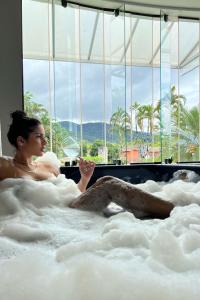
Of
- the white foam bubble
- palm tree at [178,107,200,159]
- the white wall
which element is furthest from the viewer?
palm tree at [178,107,200,159]

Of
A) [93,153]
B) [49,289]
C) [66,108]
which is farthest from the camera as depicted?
[93,153]

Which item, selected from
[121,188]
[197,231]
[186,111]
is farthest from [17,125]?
[186,111]

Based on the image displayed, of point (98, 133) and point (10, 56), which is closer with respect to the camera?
point (10, 56)

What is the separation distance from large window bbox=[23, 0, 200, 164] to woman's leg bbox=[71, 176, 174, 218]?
2.35 m

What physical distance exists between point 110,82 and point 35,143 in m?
3.93

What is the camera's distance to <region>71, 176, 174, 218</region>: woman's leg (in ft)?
5.79

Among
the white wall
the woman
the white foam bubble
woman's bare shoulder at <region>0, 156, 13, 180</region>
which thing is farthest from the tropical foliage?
the white foam bubble

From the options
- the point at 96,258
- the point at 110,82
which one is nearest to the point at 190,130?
the point at 110,82

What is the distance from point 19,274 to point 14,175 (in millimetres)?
1287

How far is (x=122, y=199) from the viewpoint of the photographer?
1.84 meters

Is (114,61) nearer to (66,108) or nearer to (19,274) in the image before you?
(66,108)

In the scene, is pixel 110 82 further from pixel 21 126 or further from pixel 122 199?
pixel 122 199

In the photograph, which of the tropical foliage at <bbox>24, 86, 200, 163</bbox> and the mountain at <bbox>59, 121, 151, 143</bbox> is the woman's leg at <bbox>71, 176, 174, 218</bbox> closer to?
the tropical foliage at <bbox>24, 86, 200, 163</bbox>

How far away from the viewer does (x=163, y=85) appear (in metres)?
4.72
